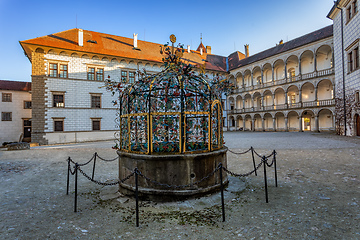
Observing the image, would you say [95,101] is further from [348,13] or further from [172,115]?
[348,13]

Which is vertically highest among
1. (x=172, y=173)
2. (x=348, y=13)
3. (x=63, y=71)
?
(x=348, y=13)

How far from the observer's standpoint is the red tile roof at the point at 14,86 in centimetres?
3052

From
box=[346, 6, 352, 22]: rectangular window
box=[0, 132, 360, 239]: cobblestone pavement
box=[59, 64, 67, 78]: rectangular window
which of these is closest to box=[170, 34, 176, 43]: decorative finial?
box=[0, 132, 360, 239]: cobblestone pavement

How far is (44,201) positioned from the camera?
16.8ft

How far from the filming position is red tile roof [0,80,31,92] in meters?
30.5

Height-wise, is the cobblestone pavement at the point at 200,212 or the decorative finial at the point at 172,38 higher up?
the decorative finial at the point at 172,38

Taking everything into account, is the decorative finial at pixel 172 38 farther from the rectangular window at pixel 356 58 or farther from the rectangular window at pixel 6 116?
the rectangular window at pixel 6 116

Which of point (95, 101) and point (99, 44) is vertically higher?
point (99, 44)

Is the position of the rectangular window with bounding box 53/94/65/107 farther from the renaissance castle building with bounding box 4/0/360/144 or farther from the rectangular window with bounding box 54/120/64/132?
the rectangular window with bounding box 54/120/64/132

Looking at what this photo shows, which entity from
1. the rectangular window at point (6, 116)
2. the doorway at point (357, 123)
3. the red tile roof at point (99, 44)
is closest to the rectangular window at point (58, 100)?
the red tile roof at point (99, 44)

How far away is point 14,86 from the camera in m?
31.2

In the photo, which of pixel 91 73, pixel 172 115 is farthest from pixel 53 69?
pixel 172 115

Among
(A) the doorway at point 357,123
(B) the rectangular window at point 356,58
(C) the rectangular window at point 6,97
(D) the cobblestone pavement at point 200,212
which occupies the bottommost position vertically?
(D) the cobblestone pavement at point 200,212

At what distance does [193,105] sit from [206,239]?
3447 mm
